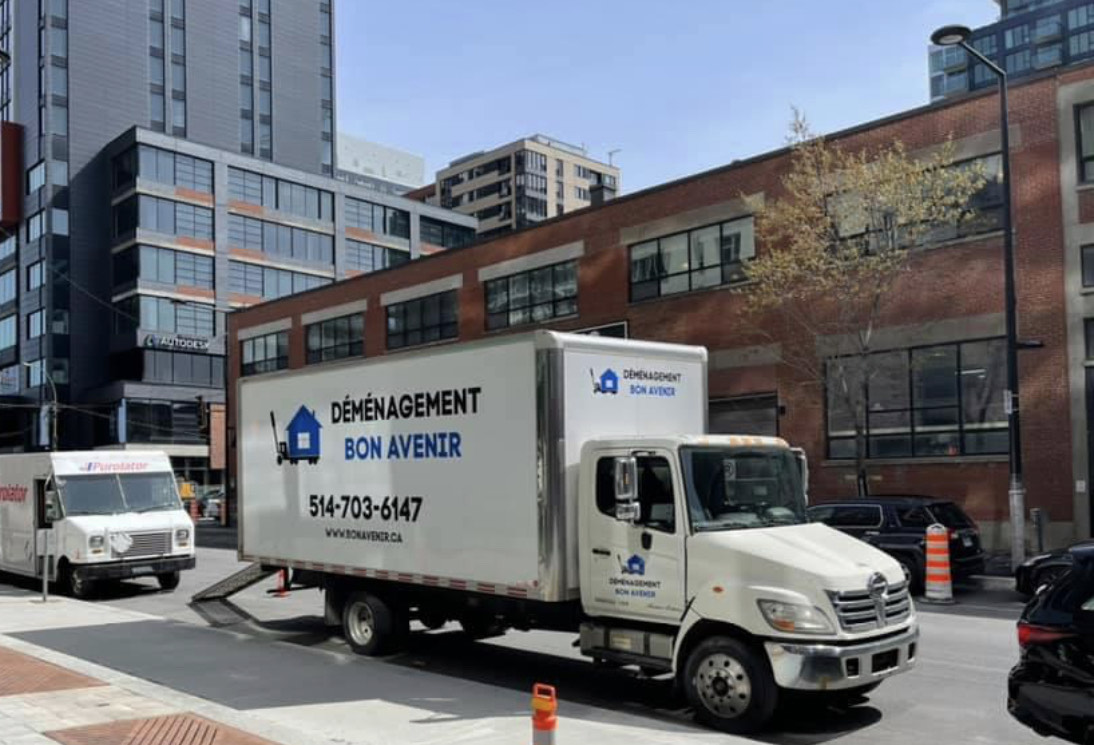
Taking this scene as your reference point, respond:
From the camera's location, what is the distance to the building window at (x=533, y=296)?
3419 cm

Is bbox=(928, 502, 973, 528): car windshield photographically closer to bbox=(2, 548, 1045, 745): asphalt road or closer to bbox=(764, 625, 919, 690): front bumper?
bbox=(2, 548, 1045, 745): asphalt road

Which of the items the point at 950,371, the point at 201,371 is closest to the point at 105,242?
the point at 201,371

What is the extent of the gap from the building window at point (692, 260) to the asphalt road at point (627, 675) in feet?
46.9

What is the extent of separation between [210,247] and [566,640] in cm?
6459

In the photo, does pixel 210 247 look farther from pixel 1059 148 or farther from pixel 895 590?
pixel 895 590

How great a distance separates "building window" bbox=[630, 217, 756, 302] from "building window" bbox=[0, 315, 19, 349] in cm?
6026

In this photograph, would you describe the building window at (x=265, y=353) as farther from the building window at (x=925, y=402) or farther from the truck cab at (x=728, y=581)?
the truck cab at (x=728, y=581)

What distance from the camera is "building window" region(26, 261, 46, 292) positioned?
233 ft

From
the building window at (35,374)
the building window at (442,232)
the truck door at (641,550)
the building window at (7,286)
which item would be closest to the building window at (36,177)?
the building window at (7,286)

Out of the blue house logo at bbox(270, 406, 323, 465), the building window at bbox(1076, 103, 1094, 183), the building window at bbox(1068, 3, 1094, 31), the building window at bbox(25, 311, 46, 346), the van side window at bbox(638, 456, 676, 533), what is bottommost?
the van side window at bbox(638, 456, 676, 533)

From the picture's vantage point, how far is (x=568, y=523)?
30.4ft

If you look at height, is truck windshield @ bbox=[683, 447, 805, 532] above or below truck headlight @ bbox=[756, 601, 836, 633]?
above

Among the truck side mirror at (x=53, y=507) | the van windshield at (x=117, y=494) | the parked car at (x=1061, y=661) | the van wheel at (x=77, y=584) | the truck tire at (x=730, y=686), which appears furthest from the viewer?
the van windshield at (x=117, y=494)

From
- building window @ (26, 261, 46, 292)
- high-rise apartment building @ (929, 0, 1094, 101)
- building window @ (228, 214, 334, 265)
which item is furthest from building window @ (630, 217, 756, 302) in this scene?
high-rise apartment building @ (929, 0, 1094, 101)
